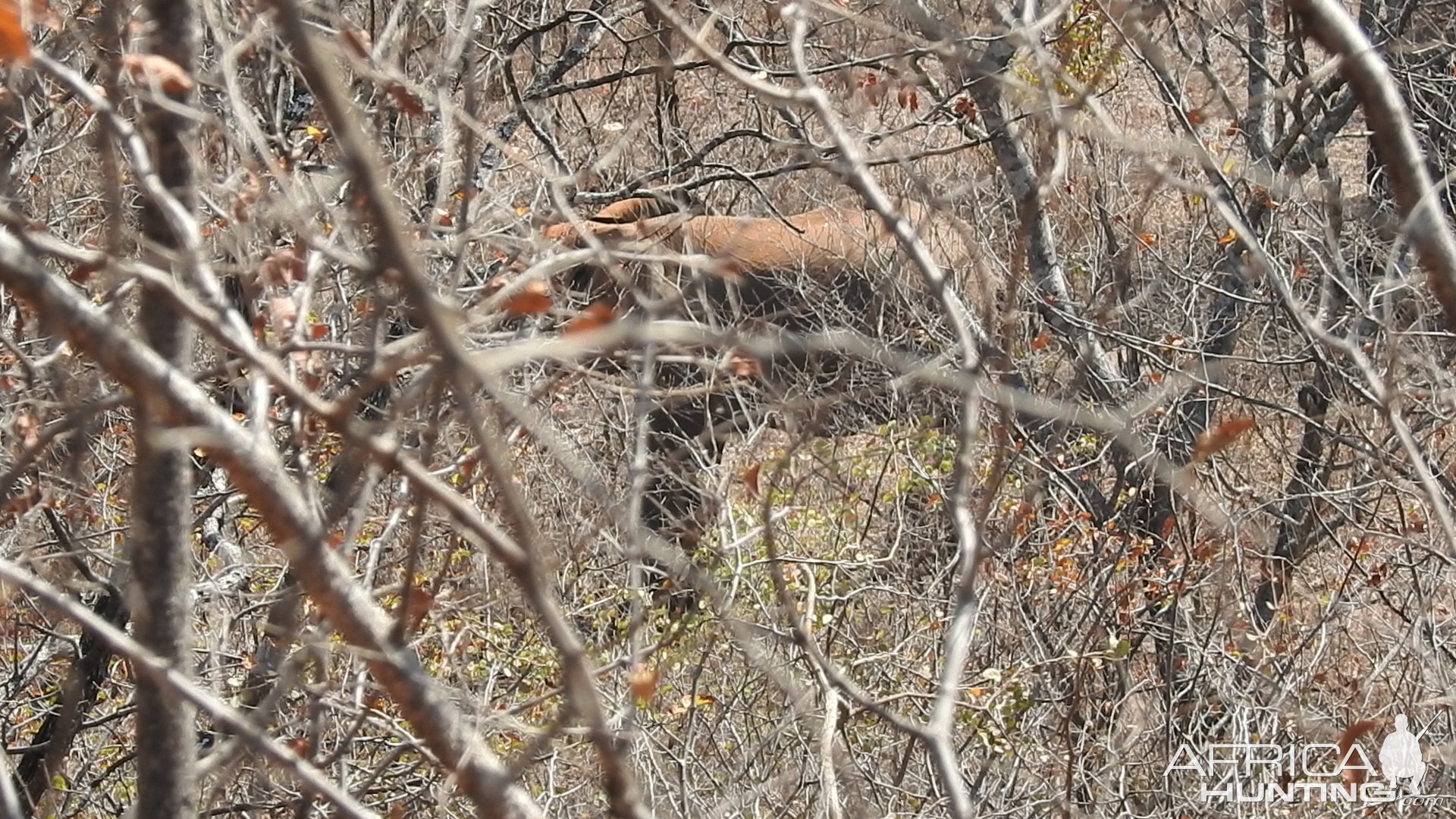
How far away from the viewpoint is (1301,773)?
4066mm

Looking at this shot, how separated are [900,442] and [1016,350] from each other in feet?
2.69

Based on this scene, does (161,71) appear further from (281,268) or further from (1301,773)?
(1301,773)

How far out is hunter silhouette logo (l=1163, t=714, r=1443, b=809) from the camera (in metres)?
4.04

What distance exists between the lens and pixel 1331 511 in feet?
16.9

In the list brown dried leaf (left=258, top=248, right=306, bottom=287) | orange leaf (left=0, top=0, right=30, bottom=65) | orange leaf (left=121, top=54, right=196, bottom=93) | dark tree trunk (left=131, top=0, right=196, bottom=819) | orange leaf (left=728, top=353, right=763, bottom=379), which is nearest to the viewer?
orange leaf (left=0, top=0, right=30, bottom=65)

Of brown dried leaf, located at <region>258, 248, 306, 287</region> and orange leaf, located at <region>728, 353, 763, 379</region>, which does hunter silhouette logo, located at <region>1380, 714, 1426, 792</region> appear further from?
brown dried leaf, located at <region>258, 248, 306, 287</region>

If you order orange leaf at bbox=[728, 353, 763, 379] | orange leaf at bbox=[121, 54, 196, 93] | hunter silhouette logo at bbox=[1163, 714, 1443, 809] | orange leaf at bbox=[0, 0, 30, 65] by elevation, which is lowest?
orange leaf at bbox=[0, 0, 30, 65]

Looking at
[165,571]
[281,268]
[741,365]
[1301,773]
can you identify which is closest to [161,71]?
[165,571]

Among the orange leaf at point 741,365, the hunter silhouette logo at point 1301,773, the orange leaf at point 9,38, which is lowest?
the orange leaf at point 9,38

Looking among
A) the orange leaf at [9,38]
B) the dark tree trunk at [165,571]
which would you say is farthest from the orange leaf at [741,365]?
the orange leaf at [9,38]

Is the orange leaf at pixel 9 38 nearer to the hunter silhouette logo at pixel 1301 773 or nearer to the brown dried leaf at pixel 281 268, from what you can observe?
the brown dried leaf at pixel 281 268

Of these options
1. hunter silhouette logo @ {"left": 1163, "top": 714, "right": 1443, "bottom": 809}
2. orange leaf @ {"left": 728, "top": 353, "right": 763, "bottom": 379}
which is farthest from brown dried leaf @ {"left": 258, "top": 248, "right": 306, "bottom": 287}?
hunter silhouette logo @ {"left": 1163, "top": 714, "right": 1443, "bottom": 809}

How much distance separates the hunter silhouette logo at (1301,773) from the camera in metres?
4.04

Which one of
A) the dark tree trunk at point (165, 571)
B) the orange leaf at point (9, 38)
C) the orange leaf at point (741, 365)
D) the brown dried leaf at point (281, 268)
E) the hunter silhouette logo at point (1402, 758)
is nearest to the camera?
the orange leaf at point (9, 38)
